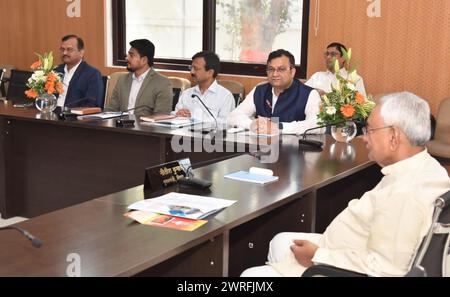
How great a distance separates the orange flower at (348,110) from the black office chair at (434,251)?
6.12ft

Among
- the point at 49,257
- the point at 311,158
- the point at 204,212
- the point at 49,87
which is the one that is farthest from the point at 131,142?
the point at 49,257

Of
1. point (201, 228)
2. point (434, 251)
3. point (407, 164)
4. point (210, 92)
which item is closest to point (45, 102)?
point (210, 92)

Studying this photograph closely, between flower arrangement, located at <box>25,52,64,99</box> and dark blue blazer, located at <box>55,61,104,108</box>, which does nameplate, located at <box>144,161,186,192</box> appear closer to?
flower arrangement, located at <box>25,52,64,99</box>

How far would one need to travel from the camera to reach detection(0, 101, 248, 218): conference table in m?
3.95

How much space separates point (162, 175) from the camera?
257 centimetres

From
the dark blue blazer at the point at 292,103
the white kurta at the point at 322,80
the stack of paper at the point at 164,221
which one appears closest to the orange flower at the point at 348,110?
the dark blue blazer at the point at 292,103

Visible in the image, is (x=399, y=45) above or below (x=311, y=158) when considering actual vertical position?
above

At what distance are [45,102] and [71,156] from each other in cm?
57

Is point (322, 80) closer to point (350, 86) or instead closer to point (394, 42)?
point (394, 42)

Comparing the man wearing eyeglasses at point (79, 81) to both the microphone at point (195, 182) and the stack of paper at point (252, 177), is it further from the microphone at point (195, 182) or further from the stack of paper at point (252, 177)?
the microphone at point (195, 182)

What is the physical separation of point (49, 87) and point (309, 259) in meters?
3.09

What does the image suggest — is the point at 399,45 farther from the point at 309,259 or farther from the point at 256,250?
the point at 309,259

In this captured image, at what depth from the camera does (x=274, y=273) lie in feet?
7.00

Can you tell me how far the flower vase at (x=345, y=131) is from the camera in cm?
375
